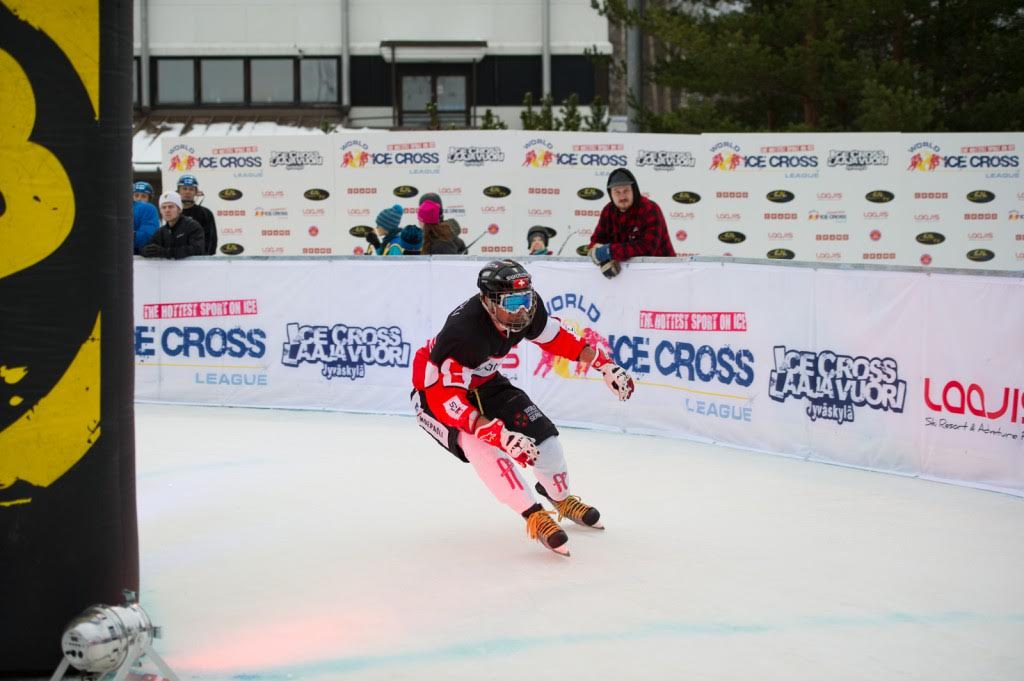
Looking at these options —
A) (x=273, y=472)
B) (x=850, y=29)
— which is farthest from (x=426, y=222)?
(x=850, y=29)

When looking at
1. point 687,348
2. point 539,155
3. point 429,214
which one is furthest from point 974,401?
point 539,155

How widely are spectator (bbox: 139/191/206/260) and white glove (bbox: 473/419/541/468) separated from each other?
22.7ft

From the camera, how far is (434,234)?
11688 mm

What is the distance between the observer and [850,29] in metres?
21.3

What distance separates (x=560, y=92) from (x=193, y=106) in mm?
9292

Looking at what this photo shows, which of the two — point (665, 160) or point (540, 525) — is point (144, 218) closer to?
point (665, 160)

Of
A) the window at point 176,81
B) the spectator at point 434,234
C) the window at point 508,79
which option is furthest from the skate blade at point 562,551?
the window at point 176,81

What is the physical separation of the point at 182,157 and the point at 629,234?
8911 mm

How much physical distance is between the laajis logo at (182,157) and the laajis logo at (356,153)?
2155mm

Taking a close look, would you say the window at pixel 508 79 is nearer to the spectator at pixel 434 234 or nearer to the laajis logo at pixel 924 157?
the laajis logo at pixel 924 157

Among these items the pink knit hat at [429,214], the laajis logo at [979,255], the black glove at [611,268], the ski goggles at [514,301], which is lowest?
the ski goggles at [514,301]

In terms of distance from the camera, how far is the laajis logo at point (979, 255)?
15555 millimetres

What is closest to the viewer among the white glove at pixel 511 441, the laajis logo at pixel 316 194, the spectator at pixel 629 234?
the white glove at pixel 511 441

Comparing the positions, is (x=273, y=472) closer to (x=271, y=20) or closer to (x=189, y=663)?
(x=189, y=663)
